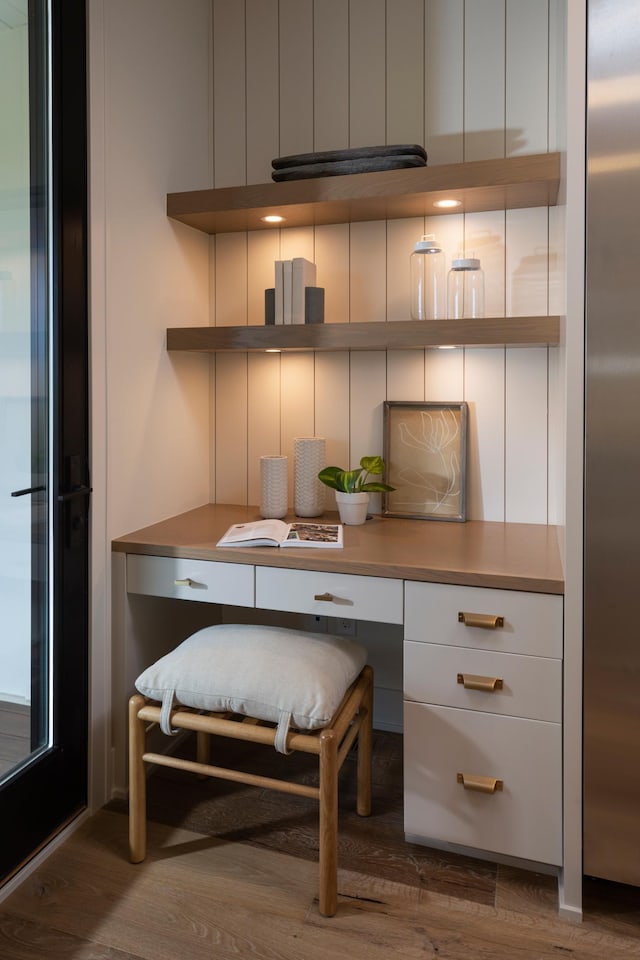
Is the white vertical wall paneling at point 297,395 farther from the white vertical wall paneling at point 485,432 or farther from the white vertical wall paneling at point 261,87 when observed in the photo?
the white vertical wall paneling at point 261,87

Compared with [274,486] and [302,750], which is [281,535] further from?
[302,750]

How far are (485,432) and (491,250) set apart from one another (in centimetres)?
59

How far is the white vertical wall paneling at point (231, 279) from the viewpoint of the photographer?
2.51 metres

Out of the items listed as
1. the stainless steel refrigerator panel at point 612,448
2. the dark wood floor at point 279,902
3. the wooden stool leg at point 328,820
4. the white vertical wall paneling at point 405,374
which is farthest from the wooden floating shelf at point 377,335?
the dark wood floor at point 279,902

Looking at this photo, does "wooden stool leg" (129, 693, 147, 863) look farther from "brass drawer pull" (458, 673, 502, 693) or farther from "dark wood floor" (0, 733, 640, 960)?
"brass drawer pull" (458, 673, 502, 693)

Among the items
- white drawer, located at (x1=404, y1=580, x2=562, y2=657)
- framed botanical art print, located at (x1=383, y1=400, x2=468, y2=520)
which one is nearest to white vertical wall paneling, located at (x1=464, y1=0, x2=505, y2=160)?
framed botanical art print, located at (x1=383, y1=400, x2=468, y2=520)

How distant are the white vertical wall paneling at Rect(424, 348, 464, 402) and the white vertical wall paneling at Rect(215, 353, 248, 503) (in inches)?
26.8

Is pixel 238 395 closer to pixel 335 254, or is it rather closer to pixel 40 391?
pixel 335 254

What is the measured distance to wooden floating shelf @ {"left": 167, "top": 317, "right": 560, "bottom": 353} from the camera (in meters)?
1.94

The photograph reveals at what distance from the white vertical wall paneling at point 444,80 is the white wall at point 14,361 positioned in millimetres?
1252

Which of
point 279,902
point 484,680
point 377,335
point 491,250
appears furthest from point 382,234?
point 279,902

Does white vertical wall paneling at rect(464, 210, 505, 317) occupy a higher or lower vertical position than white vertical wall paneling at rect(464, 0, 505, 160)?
lower

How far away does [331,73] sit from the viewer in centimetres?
236

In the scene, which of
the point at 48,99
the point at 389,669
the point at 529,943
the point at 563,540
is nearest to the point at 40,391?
the point at 48,99
